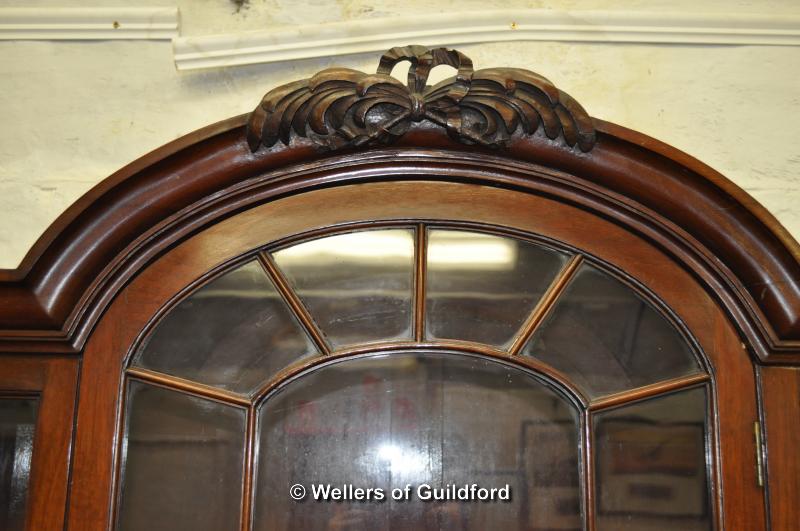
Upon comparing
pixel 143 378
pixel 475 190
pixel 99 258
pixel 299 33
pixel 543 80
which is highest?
pixel 299 33

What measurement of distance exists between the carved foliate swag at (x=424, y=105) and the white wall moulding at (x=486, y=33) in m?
0.13

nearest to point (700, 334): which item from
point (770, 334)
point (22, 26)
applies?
point (770, 334)

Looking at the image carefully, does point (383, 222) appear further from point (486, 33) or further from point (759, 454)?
point (759, 454)

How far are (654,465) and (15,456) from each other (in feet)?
3.74

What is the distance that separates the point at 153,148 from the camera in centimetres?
187

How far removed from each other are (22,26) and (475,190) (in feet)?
3.08

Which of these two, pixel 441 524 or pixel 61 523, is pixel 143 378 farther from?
pixel 441 524

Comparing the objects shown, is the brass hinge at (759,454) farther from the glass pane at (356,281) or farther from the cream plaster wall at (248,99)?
the glass pane at (356,281)

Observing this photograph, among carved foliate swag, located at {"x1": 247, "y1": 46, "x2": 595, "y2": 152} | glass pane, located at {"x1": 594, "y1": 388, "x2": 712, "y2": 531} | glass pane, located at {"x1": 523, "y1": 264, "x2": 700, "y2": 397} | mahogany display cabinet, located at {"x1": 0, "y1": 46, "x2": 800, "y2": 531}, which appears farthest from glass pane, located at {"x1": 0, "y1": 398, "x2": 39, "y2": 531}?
glass pane, located at {"x1": 594, "y1": 388, "x2": 712, "y2": 531}

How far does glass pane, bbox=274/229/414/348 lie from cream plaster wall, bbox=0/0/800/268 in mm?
319

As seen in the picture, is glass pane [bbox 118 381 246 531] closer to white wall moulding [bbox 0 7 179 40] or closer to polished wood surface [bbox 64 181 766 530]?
polished wood surface [bbox 64 181 766 530]

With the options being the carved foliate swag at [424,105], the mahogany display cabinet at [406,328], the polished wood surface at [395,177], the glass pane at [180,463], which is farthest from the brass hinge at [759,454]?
the glass pane at [180,463]

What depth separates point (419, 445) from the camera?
1781mm

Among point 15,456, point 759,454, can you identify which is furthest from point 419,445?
point 15,456
